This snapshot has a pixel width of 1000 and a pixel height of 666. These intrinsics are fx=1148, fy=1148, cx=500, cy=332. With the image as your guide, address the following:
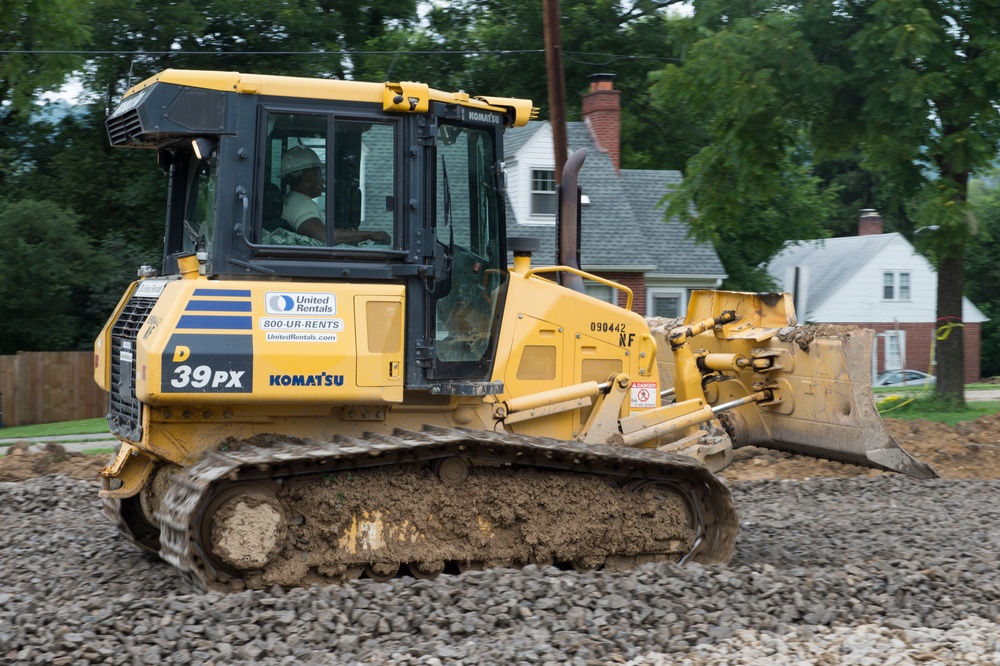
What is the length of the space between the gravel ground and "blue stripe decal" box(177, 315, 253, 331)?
4.84 feet

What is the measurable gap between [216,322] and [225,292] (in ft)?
0.59

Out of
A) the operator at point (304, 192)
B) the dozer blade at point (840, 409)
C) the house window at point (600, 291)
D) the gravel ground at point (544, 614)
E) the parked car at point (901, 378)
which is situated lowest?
the parked car at point (901, 378)

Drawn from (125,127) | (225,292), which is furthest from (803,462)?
(125,127)

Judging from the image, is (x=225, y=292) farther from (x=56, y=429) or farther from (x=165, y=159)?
(x=56, y=429)

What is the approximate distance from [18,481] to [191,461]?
237 inches

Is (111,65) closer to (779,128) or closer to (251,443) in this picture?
(779,128)

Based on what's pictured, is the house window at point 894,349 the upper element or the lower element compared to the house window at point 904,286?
lower

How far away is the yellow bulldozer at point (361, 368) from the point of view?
6.50m

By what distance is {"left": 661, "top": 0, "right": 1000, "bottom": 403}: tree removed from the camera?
53.0 feet

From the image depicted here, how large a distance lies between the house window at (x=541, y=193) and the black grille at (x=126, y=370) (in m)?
20.9

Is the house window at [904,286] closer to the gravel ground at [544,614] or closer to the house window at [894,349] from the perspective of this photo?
the house window at [894,349]

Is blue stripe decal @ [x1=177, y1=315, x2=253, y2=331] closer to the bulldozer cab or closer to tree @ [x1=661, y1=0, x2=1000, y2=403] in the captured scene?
the bulldozer cab

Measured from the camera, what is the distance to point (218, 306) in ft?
21.1

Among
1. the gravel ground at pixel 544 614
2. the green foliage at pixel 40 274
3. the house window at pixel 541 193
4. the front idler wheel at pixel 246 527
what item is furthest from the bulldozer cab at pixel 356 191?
the house window at pixel 541 193
